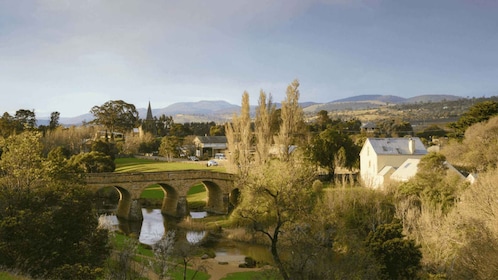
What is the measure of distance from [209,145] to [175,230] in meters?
54.3

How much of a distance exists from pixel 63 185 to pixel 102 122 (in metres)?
69.8

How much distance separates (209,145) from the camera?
88.8 metres

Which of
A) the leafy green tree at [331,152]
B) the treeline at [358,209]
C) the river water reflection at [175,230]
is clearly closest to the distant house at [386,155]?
the treeline at [358,209]

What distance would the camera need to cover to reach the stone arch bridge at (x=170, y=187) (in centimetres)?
3938

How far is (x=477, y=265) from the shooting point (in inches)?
709

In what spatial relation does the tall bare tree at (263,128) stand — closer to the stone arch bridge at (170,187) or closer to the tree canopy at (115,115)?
the stone arch bridge at (170,187)

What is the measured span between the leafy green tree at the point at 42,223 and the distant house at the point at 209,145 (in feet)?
219

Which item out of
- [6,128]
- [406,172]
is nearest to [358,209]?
[406,172]

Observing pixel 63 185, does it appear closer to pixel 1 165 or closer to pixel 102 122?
pixel 1 165

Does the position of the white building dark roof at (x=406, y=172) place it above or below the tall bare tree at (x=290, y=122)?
below

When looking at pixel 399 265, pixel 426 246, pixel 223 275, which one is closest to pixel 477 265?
pixel 399 265

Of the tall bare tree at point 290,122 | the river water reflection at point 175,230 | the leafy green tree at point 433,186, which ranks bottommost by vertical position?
the river water reflection at point 175,230

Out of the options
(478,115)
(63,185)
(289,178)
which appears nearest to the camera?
(63,185)

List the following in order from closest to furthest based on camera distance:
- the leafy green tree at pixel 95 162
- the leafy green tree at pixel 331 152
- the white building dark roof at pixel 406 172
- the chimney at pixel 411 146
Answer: the white building dark roof at pixel 406 172
the chimney at pixel 411 146
the leafy green tree at pixel 331 152
the leafy green tree at pixel 95 162
